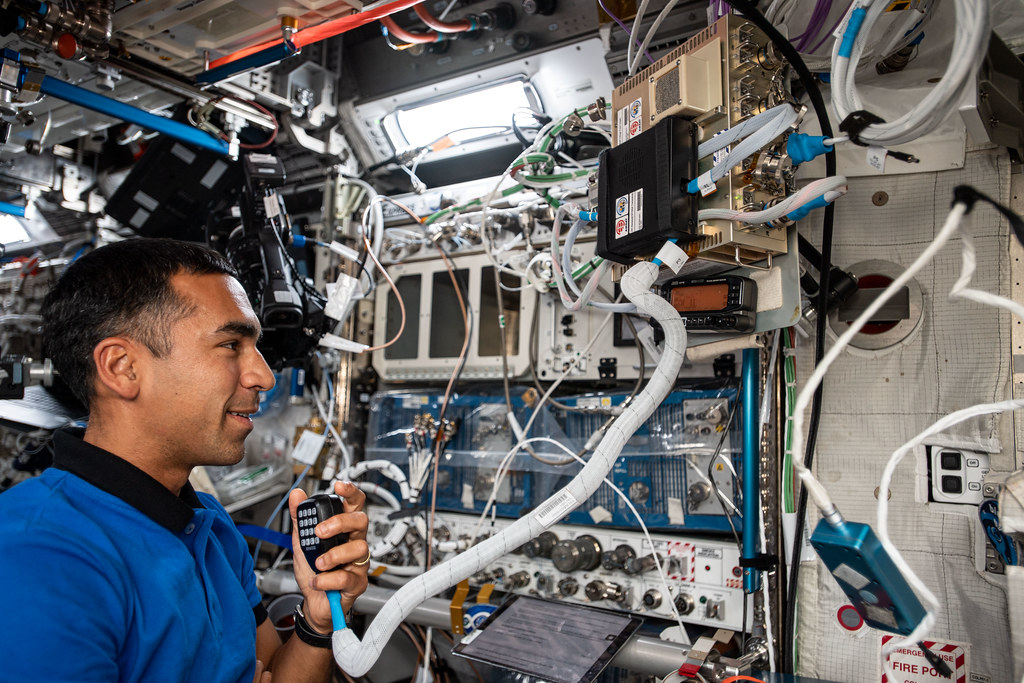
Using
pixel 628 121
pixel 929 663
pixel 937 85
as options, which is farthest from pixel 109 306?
pixel 929 663

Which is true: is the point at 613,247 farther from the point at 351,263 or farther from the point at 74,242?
the point at 74,242

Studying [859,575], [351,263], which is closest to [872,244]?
[859,575]

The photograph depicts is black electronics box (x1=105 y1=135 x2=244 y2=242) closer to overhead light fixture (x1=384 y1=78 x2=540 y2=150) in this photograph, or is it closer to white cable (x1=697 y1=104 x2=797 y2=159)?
overhead light fixture (x1=384 y1=78 x2=540 y2=150)

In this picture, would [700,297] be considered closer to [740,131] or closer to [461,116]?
[740,131]

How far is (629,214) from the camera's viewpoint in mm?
1739

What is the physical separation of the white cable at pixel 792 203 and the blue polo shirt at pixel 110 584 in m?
1.41

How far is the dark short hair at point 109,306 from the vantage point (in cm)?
154

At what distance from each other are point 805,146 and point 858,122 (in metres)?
0.20

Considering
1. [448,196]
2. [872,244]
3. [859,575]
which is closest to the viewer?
[859,575]

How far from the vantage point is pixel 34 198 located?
343 centimetres

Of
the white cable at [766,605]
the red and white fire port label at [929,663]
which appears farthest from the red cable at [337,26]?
the red and white fire port label at [929,663]

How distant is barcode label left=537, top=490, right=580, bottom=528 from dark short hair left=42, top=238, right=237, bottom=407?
96 centimetres

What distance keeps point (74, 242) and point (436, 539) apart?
264 centimetres

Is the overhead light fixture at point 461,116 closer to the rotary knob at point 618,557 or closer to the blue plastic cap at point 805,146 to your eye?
the blue plastic cap at point 805,146
